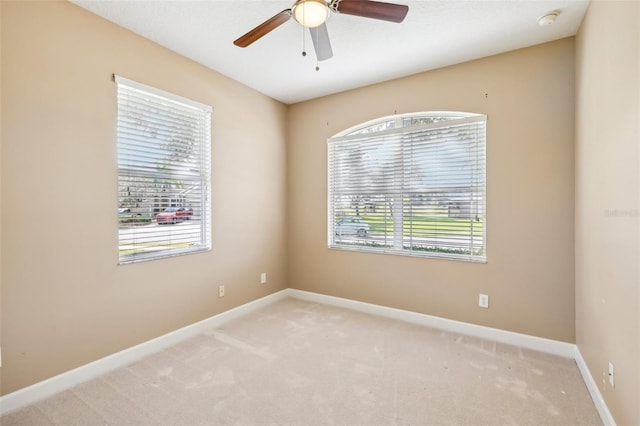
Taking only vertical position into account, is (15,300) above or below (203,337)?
above

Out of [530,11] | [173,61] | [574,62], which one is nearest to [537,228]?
[574,62]

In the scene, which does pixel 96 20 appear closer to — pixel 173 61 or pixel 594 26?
pixel 173 61

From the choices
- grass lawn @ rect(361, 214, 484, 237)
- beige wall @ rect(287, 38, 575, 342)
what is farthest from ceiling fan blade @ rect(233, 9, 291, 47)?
grass lawn @ rect(361, 214, 484, 237)

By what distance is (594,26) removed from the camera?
1.96m

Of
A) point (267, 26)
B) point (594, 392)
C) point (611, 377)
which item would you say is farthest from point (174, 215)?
point (594, 392)

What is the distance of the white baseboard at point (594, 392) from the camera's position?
5.53ft

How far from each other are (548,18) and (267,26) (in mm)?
2047

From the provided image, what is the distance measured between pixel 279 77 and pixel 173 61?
104 cm

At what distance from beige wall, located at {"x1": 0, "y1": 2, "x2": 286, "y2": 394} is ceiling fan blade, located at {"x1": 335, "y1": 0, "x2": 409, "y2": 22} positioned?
6.11 feet

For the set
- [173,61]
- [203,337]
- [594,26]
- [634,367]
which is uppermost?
[173,61]

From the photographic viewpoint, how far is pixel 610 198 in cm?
168

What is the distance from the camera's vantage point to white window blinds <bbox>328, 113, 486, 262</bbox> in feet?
9.66

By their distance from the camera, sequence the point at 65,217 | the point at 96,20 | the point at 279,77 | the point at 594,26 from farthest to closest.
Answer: the point at 279,77 < the point at 96,20 < the point at 65,217 < the point at 594,26

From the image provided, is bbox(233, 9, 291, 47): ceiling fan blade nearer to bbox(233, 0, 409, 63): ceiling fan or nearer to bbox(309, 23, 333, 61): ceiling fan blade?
bbox(233, 0, 409, 63): ceiling fan
